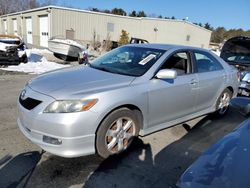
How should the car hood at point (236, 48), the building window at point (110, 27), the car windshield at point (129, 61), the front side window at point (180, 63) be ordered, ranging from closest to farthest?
the car windshield at point (129, 61) → the front side window at point (180, 63) → the car hood at point (236, 48) → the building window at point (110, 27)

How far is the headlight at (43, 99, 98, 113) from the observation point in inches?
111

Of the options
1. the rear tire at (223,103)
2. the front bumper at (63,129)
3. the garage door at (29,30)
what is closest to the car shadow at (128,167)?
the front bumper at (63,129)

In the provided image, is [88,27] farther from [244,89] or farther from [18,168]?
[18,168]

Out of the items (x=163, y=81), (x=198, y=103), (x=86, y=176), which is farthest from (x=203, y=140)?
(x=86, y=176)

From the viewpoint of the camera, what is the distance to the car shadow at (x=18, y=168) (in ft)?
8.89

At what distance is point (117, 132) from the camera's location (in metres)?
3.28

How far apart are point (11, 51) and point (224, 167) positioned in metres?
11.4

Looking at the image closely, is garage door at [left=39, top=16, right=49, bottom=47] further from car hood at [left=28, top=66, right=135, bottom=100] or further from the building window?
car hood at [left=28, top=66, right=135, bottom=100]

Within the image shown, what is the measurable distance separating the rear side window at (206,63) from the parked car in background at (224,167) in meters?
2.54

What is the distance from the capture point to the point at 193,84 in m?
4.20

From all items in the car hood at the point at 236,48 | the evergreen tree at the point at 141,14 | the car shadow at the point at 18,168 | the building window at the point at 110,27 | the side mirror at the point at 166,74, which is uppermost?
the evergreen tree at the point at 141,14

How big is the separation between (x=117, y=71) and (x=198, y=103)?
1767 mm

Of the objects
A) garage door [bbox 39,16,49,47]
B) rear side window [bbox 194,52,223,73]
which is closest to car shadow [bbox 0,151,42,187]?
rear side window [bbox 194,52,223,73]

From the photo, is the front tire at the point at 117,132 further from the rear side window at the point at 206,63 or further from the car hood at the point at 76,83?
the rear side window at the point at 206,63
